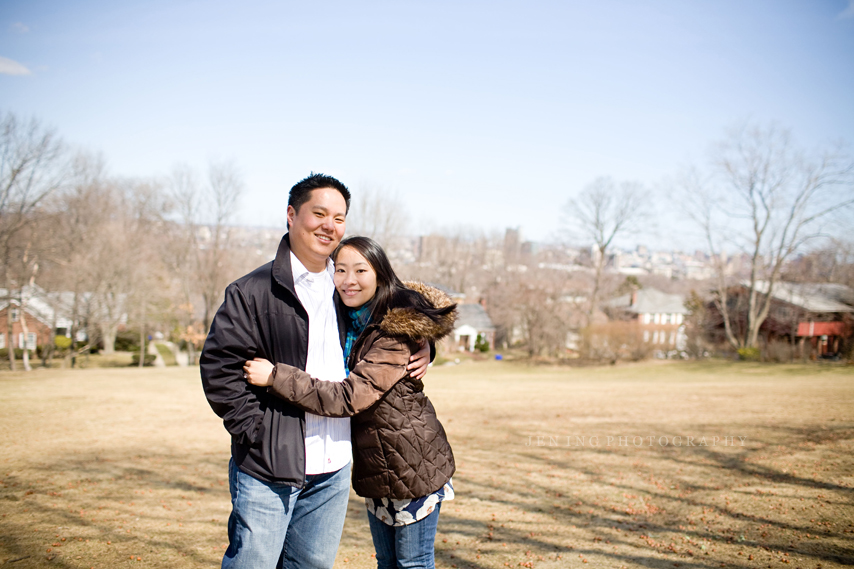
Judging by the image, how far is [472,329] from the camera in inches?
1988

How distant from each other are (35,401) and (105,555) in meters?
11.5

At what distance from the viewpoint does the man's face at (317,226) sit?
8.55 ft

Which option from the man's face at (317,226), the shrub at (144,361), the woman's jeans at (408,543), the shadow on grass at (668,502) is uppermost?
the man's face at (317,226)

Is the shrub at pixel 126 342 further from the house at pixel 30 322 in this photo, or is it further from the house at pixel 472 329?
the house at pixel 472 329

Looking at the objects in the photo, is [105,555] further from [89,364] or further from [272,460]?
[89,364]

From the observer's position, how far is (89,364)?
32938 mm

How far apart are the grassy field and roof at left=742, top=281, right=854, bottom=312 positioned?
24654 mm

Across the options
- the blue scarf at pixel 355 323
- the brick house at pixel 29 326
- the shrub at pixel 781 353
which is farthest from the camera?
the brick house at pixel 29 326

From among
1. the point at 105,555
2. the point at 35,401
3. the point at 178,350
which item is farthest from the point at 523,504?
the point at 178,350

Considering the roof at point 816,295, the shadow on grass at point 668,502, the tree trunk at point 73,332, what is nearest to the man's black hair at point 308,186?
the shadow on grass at point 668,502

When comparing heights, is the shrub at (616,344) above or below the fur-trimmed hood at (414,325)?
below

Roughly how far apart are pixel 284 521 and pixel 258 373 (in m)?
0.76

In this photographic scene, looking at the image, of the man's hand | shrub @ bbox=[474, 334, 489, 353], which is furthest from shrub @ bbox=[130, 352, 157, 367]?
the man's hand

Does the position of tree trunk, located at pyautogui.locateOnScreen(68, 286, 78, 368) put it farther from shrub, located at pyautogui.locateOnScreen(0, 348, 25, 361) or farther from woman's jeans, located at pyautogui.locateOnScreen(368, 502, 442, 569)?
woman's jeans, located at pyautogui.locateOnScreen(368, 502, 442, 569)
